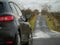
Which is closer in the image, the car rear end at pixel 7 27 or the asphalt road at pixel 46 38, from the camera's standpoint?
the car rear end at pixel 7 27

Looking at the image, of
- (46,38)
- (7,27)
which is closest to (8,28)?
(7,27)

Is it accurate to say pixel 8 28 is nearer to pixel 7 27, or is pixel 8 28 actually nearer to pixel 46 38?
pixel 7 27

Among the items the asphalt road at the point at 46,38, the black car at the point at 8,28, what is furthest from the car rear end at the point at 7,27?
the asphalt road at the point at 46,38

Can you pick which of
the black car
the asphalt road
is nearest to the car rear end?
the black car

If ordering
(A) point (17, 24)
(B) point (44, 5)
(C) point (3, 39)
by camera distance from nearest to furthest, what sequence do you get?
1. (C) point (3, 39)
2. (A) point (17, 24)
3. (B) point (44, 5)

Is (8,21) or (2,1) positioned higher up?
(2,1)

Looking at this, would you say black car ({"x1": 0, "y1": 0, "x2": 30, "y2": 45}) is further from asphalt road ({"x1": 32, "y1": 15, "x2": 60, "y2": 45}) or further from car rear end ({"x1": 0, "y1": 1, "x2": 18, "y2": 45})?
asphalt road ({"x1": 32, "y1": 15, "x2": 60, "y2": 45})

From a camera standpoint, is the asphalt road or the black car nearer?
the black car

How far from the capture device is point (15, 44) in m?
7.34

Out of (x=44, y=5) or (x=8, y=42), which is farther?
(x=44, y=5)

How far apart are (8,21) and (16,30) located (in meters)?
0.32

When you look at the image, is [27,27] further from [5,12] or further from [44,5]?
[44,5]

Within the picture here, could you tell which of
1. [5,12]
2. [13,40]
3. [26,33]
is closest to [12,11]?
[5,12]

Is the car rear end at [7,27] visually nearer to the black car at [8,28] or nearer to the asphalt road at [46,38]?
the black car at [8,28]
